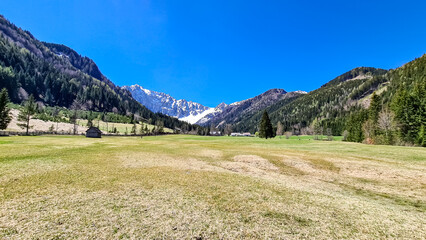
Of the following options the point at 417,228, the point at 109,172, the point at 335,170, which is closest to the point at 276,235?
the point at 417,228

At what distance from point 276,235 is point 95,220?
7.62 metres

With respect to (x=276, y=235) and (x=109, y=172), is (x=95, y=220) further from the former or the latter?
(x=109, y=172)

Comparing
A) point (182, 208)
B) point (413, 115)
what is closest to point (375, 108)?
point (413, 115)

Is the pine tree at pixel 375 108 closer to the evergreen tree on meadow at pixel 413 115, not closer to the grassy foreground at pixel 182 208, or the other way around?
the evergreen tree on meadow at pixel 413 115

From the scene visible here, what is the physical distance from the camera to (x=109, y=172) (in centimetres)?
1645

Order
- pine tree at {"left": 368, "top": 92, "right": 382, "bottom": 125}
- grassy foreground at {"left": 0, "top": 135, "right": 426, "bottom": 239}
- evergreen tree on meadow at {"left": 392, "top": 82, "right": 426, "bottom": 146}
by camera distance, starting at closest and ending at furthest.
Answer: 1. grassy foreground at {"left": 0, "top": 135, "right": 426, "bottom": 239}
2. evergreen tree on meadow at {"left": 392, "top": 82, "right": 426, "bottom": 146}
3. pine tree at {"left": 368, "top": 92, "right": 382, "bottom": 125}

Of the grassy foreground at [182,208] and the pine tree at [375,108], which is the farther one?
the pine tree at [375,108]

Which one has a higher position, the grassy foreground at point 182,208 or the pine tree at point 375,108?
the pine tree at point 375,108

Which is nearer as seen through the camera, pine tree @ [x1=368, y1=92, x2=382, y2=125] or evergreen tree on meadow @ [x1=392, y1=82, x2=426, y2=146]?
evergreen tree on meadow @ [x1=392, y1=82, x2=426, y2=146]

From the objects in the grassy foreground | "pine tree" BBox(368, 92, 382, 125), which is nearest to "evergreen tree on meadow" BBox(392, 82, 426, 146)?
"pine tree" BBox(368, 92, 382, 125)

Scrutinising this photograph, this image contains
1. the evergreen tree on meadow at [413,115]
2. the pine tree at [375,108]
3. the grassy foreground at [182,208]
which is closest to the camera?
the grassy foreground at [182,208]

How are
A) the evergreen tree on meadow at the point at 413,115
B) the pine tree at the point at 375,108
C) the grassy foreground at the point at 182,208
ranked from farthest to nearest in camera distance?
the pine tree at the point at 375,108
the evergreen tree on meadow at the point at 413,115
the grassy foreground at the point at 182,208

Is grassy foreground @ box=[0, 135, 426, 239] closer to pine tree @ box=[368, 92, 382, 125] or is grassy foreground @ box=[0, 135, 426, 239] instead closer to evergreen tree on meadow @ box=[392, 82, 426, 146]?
evergreen tree on meadow @ box=[392, 82, 426, 146]

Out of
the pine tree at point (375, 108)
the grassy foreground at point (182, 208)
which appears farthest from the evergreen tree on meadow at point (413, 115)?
the grassy foreground at point (182, 208)
